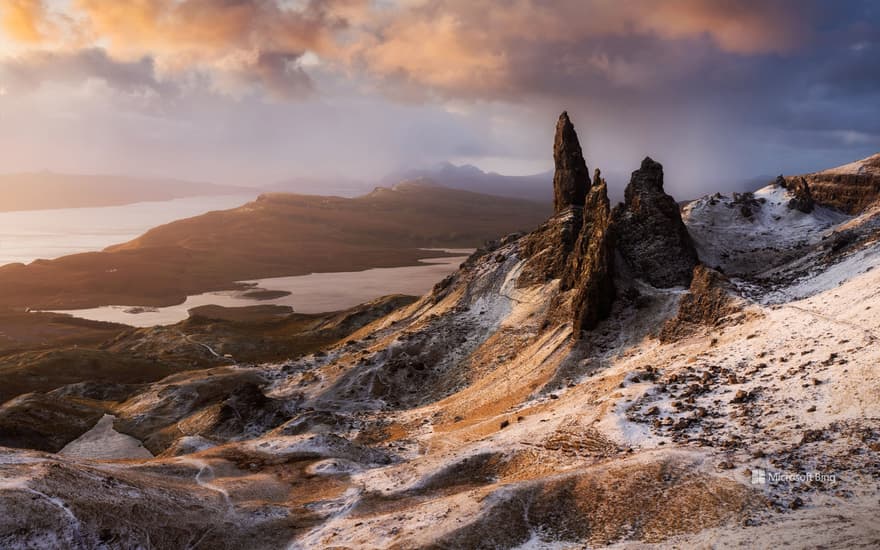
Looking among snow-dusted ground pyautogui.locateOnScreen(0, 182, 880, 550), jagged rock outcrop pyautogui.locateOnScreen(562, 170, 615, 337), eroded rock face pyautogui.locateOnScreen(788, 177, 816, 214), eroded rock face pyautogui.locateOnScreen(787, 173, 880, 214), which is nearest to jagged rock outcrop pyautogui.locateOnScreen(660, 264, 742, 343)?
snow-dusted ground pyautogui.locateOnScreen(0, 182, 880, 550)

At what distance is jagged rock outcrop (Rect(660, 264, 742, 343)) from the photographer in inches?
1741

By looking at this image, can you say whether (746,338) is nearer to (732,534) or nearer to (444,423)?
(732,534)

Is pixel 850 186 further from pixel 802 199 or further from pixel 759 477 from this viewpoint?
pixel 759 477

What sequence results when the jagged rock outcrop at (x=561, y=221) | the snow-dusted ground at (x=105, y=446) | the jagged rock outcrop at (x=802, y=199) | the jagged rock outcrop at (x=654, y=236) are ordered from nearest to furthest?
1. the snow-dusted ground at (x=105, y=446)
2. the jagged rock outcrop at (x=654, y=236)
3. the jagged rock outcrop at (x=561, y=221)
4. the jagged rock outcrop at (x=802, y=199)

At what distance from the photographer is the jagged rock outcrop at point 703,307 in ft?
145

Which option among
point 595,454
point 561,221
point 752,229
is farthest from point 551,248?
point 595,454

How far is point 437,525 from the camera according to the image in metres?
24.7

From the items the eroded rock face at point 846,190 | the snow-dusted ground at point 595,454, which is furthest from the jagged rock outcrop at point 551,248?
the eroded rock face at point 846,190

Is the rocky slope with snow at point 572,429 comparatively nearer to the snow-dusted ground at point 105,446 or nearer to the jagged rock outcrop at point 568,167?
the snow-dusted ground at point 105,446

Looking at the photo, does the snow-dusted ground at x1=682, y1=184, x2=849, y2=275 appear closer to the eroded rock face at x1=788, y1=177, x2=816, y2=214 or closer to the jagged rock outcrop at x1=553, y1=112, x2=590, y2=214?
the eroded rock face at x1=788, y1=177, x2=816, y2=214

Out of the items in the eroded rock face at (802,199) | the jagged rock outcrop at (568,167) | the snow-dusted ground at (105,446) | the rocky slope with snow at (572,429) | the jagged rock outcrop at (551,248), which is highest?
the jagged rock outcrop at (568,167)

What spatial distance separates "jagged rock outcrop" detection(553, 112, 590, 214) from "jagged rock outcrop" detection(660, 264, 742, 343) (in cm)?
3522

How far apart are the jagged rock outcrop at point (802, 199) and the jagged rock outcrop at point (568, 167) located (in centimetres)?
2826

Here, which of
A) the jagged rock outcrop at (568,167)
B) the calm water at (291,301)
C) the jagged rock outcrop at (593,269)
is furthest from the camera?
the calm water at (291,301)
